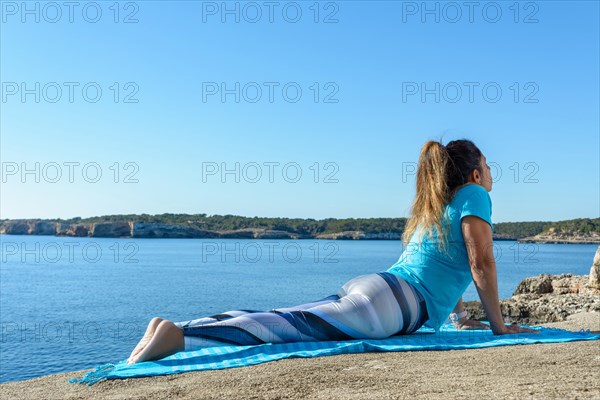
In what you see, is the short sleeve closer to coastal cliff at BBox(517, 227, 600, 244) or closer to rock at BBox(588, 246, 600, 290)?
rock at BBox(588, 246, 600, 290)

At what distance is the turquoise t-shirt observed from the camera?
16.9 feet

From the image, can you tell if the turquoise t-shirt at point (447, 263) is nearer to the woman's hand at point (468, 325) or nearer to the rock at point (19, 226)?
the woman's hand at point (468, 325)

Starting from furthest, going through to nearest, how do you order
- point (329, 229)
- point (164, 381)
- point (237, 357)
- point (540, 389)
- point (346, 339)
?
point (329, 229) → point (346, 339) → point (237, 357) → point (164, 381) → point (540, 389)

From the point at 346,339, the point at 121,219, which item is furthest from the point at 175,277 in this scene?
the point at 121,219

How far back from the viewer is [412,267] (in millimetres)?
5254

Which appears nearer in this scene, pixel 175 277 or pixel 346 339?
pixel 346 339

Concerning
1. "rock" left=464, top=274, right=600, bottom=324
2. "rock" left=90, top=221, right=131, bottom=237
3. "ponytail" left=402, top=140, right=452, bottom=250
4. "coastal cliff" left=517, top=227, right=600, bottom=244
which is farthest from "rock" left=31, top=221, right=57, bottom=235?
"ponytail" left=402, top=140, right=452, bottom=250

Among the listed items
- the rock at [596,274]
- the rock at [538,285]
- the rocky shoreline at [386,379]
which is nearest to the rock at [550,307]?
the rock at [596,274]

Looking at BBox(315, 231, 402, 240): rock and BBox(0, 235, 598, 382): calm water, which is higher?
BBox(315, 231, 402, 240): rock

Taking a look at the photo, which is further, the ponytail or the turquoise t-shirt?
the ponytail

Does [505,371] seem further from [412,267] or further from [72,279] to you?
[72,279]

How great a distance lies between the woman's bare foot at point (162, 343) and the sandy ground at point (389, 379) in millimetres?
356

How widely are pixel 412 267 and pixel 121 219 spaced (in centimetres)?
14183

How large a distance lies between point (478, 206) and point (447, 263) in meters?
0.55
